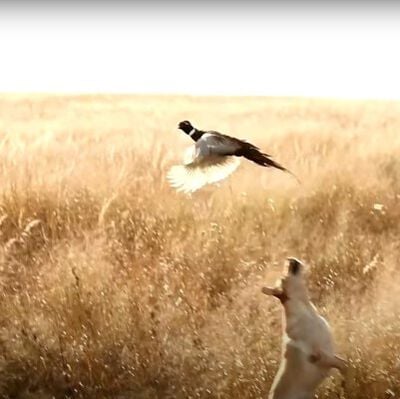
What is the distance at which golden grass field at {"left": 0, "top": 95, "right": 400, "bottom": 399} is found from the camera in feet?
4.79

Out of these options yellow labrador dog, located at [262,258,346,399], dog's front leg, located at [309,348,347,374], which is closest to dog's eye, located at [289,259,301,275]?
yellow labrador dog, located at [262,258,346,399]

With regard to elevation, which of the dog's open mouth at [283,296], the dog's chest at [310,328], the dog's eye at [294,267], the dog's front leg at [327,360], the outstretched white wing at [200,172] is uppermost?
the outstretched white wing at [200,172]

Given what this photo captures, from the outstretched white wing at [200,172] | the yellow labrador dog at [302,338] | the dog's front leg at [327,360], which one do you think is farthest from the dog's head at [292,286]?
the outstretched white wing at [200,172]

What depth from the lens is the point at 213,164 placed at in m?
1.46

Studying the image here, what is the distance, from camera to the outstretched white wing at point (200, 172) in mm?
1460

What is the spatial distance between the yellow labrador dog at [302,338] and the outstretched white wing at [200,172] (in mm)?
218

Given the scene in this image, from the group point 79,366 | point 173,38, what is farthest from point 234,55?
point 79,366

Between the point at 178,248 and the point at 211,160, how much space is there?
0.19 meters

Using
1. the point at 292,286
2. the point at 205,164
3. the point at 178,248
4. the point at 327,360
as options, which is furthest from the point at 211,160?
the point at 327,360

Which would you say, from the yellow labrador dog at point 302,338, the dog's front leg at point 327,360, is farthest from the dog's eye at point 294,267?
the dog's front leg at point 327,360

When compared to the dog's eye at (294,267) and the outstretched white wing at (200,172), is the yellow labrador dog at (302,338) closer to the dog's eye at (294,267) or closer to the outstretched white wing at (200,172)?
the dog's eye at (294,267)

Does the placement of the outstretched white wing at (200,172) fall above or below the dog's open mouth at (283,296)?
above

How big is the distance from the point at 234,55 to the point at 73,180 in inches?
16.3

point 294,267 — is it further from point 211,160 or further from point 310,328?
point 211,160
